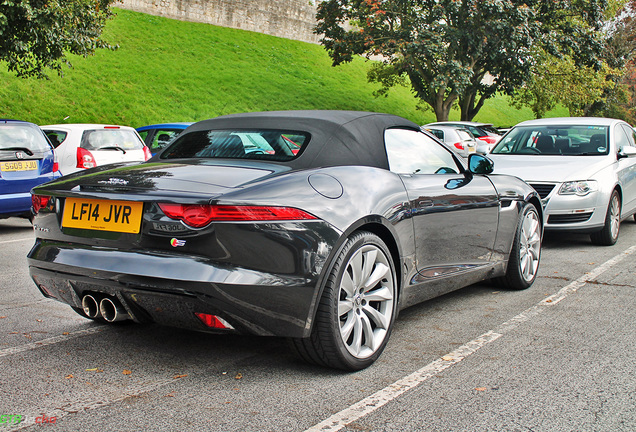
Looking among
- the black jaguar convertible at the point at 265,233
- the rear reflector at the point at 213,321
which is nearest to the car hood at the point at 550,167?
the black jaguar convertible at the point at 265,233

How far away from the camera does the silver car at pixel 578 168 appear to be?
782cm

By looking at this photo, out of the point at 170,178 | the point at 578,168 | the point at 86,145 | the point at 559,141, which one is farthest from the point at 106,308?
the point at 86,145

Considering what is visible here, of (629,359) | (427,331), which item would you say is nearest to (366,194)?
(427,331)

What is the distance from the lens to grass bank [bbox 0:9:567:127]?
2414 cm

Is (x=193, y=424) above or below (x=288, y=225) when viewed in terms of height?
below

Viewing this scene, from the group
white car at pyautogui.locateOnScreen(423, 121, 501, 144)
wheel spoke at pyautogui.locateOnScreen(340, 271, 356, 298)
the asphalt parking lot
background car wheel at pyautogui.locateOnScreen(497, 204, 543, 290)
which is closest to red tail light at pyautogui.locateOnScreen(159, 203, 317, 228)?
wheel spoke at pyautogui.locateOnScreen(340, 271, 356, 298)

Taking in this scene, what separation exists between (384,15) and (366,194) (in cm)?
2821

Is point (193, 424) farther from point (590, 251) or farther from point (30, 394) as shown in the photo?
point (590, 251)

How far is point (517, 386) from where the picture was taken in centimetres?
332

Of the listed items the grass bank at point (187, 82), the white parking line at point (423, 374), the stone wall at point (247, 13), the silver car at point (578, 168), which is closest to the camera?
the white parking line at point (423, 374)

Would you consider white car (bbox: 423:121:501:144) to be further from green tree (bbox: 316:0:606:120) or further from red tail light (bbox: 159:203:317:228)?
red tail light (bbox: 159:203:317:228)

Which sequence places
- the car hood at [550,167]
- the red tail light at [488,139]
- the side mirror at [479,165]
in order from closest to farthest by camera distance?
the side mirror at [479,165] < the car hood at [550,167] < the red tail light at [488,139]

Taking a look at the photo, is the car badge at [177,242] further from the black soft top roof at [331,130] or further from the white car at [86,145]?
the white car at [86,145]

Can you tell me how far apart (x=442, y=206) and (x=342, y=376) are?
144 cm
